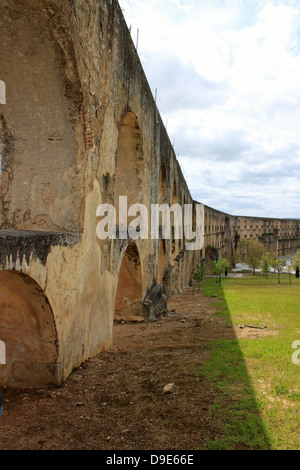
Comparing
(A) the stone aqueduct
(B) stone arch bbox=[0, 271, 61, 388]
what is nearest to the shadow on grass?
(A) the stone aqueduct

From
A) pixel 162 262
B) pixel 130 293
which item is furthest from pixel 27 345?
pixel 162 262

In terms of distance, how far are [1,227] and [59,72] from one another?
2106mm

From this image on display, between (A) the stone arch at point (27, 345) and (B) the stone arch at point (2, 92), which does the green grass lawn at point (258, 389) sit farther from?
(B) the stone arch at point (2, 92)

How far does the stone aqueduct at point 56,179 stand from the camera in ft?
13.1

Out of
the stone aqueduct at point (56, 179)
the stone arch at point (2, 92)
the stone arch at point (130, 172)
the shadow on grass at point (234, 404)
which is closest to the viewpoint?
the shadow on grass at point (234, 404)

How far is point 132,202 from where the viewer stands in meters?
8.71

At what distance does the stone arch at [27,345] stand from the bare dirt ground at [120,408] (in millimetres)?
162

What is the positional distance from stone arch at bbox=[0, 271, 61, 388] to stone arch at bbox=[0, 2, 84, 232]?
3.79 feet

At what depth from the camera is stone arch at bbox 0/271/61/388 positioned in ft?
13.4

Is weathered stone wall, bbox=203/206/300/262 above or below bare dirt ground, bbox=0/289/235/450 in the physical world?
above

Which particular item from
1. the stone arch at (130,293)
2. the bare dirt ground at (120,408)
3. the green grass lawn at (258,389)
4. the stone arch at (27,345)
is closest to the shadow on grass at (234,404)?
the green grass lawn at (258,389)

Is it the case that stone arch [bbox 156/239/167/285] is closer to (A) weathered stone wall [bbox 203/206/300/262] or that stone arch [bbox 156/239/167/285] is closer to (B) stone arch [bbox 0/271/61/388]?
(B) stone arch [bbox 0/271/61/388]

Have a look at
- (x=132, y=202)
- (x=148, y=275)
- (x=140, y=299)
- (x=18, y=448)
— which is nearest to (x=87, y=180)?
(x=18, y=448)
